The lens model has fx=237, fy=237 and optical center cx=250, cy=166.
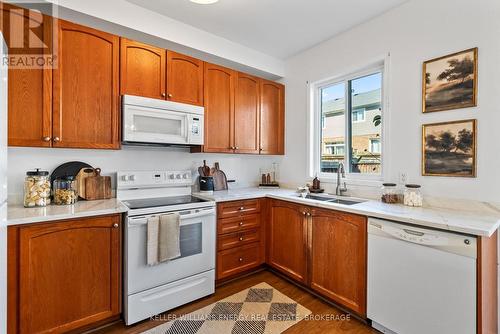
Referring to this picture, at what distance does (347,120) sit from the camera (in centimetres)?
270

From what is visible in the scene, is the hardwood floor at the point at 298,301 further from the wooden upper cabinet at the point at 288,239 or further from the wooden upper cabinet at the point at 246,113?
the wooden upper cabinet at the point at 246,113

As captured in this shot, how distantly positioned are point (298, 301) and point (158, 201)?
160 centimetres

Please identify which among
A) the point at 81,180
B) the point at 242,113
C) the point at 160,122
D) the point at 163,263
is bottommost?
the point at 163,263

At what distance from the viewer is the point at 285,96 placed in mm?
3320

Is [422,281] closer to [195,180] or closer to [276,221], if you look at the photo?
[276,221]

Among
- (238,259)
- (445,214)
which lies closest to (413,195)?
(445,214)

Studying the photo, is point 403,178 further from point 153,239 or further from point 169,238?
point 153,239

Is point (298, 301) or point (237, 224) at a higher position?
point (237, 224)

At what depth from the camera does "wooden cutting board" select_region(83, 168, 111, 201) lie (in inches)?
82.7

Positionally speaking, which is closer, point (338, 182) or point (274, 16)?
point (274, 16)

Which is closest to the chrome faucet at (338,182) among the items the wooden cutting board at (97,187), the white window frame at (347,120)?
the white window frame at (347,120)

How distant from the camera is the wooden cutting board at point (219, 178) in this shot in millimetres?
2969

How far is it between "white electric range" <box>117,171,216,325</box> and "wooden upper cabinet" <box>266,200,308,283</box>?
0.74 m

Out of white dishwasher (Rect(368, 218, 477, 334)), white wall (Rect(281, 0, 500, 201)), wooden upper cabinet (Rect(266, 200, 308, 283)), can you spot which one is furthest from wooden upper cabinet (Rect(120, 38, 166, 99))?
white dishwasher (Rect(368, 218, 477, 334))
